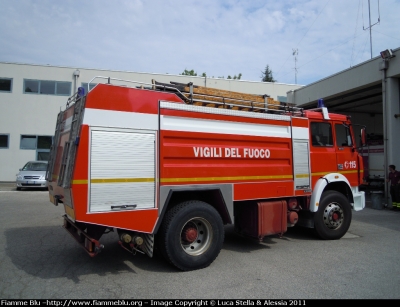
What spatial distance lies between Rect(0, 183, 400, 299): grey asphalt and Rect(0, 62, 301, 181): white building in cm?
1485

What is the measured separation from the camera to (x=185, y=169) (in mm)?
5000

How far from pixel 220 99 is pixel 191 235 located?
2539mm

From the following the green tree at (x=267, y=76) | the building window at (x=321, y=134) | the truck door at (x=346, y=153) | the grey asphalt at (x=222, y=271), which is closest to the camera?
the grey asphalt at (x=222, y=271)

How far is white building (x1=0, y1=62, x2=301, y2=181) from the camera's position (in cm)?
2034

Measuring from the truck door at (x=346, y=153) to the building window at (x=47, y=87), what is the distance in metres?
18.7

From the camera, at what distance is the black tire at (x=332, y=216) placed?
22.4 ft

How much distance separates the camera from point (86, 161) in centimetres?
420

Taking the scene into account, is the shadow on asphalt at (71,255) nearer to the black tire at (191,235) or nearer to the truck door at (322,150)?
the black tire at (191,235)

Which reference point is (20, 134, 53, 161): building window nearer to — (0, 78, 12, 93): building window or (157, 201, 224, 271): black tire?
(0, 78, 12, 93): building window

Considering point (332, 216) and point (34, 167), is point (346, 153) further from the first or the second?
point (34, 167)

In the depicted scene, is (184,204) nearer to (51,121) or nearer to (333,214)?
(333,214)

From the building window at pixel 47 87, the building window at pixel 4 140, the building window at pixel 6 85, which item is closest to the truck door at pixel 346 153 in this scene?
the building window at pixel 47 87

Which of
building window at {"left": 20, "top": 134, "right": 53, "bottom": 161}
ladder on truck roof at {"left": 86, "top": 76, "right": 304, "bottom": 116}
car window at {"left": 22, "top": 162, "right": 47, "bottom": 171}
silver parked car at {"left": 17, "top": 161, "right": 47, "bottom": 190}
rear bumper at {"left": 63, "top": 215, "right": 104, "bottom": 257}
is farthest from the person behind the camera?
building window at {"left": 20, "top": 134, "right": 53, "bottom": 161}

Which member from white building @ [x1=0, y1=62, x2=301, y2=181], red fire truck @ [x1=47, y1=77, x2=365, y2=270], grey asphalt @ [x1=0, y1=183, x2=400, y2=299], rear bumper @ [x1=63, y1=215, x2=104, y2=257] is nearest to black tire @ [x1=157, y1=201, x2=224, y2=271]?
red fire truck @ [x1=47, y1=77, x2=365, y2=270]
